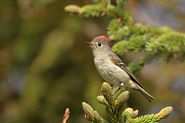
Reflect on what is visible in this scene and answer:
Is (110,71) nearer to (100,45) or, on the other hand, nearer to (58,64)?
(100,45)

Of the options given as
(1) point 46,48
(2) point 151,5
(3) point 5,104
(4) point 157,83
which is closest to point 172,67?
(4) point 157,83

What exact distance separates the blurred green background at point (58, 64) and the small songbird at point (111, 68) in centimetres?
215

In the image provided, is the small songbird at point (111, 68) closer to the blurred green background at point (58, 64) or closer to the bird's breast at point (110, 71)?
the bird's breast at point (110, 71)

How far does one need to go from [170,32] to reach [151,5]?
11.5 feet

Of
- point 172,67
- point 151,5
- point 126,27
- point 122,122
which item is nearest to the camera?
point 122,122

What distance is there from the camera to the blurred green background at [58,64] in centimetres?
707

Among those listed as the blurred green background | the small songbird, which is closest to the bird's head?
the small songbird

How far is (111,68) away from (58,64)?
2.86 meters

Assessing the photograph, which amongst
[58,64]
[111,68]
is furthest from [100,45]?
[58,64]

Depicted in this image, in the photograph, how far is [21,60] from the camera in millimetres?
7430

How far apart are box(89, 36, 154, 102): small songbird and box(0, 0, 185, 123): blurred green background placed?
2.15m

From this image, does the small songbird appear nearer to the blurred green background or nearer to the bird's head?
the bird's head

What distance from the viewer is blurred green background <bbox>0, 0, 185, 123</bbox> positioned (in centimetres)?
707

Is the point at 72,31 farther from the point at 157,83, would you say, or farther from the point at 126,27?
the point at 126,27
